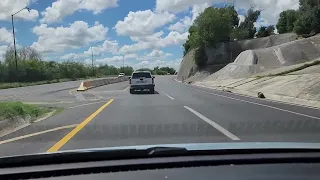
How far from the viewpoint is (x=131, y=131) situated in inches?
A: 503

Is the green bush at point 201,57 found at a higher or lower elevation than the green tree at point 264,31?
lower

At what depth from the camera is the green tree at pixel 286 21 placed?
9431 cm

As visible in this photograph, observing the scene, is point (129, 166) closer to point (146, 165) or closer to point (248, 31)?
point (146, 165)

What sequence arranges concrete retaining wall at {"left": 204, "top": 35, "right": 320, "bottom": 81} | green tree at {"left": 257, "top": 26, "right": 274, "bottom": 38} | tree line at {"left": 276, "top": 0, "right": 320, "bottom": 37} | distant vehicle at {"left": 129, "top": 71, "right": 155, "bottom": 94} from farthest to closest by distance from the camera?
green tree at {"left": 257, "top": 26, "right": 274, "bottom": 38} → tree line at {"left": 276, "top": 0, "right": 320, "bottom": 37} → concrete retaining wall at {"left": 204, "top": 35, "right": 320, "bottom": 81} → distant vehicle at {"left": 129, "top": 71, "right": 155, "bottom": 94}

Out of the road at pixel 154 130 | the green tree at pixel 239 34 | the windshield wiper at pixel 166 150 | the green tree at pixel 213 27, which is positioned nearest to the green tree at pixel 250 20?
the green tree at pixel 239 34

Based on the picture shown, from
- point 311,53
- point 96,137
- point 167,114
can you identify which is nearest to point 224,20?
point 311,53

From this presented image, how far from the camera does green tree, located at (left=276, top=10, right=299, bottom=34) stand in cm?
9431

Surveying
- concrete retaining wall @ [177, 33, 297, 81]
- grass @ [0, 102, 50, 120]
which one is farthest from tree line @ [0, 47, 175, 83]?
grass @ [0, 102, 50, 120]

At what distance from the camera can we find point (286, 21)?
98.6 meters

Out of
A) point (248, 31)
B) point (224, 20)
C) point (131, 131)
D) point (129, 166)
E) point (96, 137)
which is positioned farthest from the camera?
point (248, 31)

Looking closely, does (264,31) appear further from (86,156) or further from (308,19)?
(86,156)

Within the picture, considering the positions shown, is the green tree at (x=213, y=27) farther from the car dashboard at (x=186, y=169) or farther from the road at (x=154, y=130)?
the car dashboard at (x=186, y=169)

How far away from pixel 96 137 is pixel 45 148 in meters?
1.81

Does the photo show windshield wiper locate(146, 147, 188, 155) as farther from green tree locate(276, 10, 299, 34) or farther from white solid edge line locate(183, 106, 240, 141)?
green tree locate(276, 10, 299, 34)
